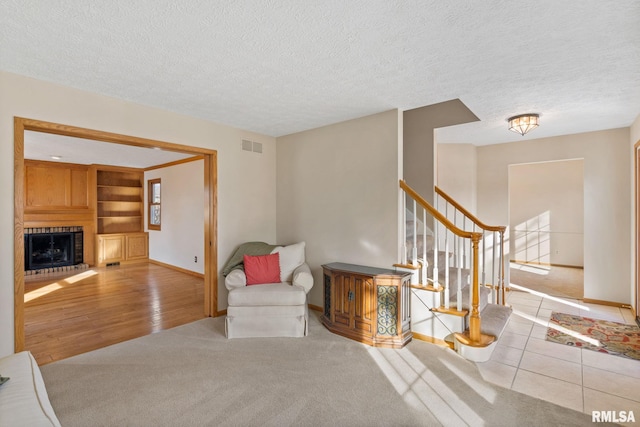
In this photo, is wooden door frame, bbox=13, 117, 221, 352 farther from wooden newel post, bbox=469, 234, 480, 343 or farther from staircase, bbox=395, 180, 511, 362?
wooden newel post, bbox=469, 234, 480, 343

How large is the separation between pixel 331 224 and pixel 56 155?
5.99 metres

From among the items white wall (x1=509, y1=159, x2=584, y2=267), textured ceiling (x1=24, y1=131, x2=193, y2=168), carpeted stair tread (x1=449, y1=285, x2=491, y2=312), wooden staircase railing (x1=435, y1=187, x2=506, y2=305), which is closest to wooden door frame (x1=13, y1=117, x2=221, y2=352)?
textured ceiling (x1=24, y1=131, x2=193, y2=168)

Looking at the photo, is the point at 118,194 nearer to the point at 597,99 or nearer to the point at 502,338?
the point at 502,338

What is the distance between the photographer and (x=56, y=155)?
610 cm

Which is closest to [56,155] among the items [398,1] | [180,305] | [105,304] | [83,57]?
[105,304]

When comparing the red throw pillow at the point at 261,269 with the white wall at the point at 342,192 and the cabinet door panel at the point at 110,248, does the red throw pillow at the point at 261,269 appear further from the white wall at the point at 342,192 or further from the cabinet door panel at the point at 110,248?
the cabinet door panel at the point at 110,248

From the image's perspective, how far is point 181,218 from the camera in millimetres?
6578

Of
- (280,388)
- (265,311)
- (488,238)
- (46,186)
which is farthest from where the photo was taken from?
(46,186)

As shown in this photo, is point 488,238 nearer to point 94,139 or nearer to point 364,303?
point 364,303

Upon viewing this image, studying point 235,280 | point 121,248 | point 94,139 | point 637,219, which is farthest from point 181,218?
point 637,219

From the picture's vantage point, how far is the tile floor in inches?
86.9

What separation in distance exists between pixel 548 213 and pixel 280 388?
25.7 feet

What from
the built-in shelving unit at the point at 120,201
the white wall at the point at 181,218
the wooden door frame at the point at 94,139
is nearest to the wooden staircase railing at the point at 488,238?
the wooden door frame at the point at 94,139

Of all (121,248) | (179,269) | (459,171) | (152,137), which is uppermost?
(152,137)
